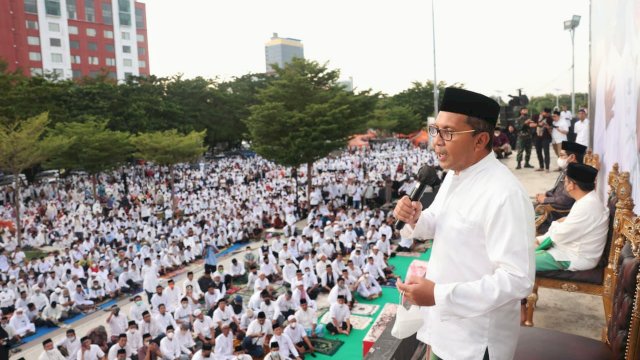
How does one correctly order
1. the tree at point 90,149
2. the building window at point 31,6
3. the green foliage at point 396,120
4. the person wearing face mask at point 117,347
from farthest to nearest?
the building window at point 31,6 < the green foliage at point 396,120 < the tree at point 90,149 < the person wearing face mask at point 117,347

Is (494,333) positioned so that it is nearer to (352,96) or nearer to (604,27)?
(604,27)

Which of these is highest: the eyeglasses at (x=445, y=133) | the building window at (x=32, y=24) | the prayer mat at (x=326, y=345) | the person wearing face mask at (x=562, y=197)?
the building window at (x=32, y=24)

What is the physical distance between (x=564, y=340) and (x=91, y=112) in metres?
29.9

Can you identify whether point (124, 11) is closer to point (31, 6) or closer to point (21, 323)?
point (31, 6)

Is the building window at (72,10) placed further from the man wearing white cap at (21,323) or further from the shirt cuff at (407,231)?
the shirt cuff at (407,231)

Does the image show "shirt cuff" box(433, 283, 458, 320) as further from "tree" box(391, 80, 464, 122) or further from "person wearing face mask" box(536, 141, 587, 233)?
"tree" box(391, 80, 464, 122)

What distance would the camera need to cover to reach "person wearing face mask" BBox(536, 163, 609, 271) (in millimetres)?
3277

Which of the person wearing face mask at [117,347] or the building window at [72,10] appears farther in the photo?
the building window at [72,10]

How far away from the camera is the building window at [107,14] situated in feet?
157

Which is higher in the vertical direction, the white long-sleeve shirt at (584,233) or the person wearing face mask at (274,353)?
the white long-sleeve shirt at (584,233)

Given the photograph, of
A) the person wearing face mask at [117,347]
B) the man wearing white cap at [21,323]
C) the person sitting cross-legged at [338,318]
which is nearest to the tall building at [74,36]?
the man wearing white cap at [21,323]

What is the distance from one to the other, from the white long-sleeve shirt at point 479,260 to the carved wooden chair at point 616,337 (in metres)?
0.69

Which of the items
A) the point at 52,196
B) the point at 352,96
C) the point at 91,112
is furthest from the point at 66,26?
the point at 352,96

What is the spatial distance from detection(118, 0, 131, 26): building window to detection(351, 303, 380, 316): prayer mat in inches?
1990
